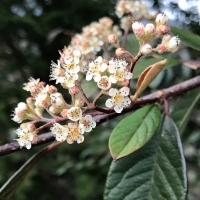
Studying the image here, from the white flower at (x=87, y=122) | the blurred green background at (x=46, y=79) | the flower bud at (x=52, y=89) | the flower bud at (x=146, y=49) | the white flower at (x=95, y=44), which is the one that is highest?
the blurred green background at (x=46, y=79)

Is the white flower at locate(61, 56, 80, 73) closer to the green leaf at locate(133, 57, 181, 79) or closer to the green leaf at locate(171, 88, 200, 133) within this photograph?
the green leaf at locate(133, 57, 181, 79)

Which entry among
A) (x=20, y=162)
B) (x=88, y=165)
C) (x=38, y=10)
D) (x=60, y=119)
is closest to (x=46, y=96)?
(x=60, y=119)

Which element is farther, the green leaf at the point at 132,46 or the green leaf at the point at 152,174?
the green leaf at the point at 132,46

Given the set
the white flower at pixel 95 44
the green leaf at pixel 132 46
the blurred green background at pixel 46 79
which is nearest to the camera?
the white flower at pixel 95 44

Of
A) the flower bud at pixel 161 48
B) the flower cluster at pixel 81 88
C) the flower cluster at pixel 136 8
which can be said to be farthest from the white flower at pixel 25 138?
the flower cluster at pixel 136 8

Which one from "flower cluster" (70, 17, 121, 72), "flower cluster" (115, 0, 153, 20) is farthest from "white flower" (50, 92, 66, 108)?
"flower cluster" (115, 0, 153, 20)

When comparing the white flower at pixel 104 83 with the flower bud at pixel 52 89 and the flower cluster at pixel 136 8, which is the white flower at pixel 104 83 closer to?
the flower bud at pixel 52 89

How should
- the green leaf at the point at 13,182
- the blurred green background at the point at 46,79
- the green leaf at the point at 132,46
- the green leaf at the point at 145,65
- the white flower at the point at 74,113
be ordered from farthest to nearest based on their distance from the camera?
the blurred green background at the point at 46,79, the green leaf at the point at 132,46, the green leaf at the point at 145,65, the green leaf at the point at 13,182, the white flower at the point at 74,113
